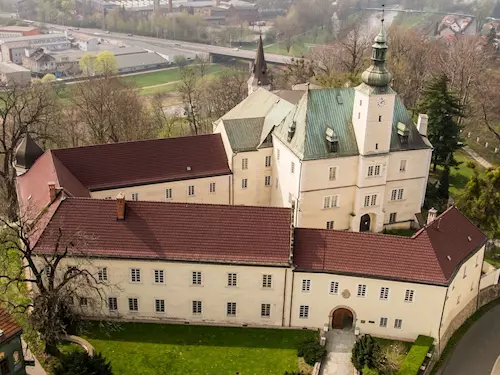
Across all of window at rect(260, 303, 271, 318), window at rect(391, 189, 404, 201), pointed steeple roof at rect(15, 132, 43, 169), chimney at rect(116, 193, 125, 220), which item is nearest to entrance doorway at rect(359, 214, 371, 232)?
window at rect(391, 189, 404, 201)

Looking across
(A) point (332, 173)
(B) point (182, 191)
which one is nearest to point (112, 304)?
(B) point (182, 191)

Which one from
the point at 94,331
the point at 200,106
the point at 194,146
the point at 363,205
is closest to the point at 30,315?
the point at 94,331

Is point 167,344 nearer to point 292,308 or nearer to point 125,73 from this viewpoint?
point 292,308

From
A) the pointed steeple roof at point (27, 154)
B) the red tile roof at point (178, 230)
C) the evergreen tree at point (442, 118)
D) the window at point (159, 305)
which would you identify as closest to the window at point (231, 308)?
the red tile roof at point (178, 230)

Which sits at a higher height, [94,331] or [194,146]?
[194,146]

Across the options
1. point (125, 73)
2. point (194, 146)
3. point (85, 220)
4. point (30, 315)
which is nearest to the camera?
point (30, 315)

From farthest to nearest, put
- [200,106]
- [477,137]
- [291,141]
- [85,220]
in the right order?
[200,106] < [477,137] < [291,141] < [85,220]
